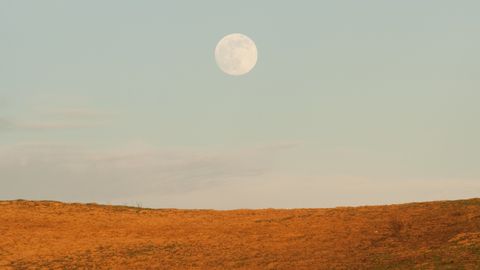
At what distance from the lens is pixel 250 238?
27.3 meters

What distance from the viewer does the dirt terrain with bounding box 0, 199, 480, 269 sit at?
2283 cm

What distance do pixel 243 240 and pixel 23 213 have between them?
44.6 ft

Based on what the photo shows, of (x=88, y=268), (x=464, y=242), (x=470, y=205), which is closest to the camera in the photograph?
(x=464, y=242)

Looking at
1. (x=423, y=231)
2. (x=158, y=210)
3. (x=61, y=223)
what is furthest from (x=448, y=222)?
(x=61, y=223)

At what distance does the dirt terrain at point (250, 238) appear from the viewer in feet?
→ 74.9

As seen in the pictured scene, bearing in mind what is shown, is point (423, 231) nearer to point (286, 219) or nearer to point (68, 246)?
point (286, 219)

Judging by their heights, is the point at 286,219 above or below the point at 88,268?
above

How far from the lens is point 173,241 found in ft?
91.5

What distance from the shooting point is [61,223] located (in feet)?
106

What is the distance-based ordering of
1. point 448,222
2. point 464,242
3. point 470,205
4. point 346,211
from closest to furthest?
1. point 464,242
2. point 448,222
3. point 470,205
4. point 346,211

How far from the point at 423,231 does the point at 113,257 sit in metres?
12.2

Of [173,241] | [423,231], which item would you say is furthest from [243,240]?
[423,231]

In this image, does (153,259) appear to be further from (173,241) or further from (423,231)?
(423,231)

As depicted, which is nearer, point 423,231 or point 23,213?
point 423,231
